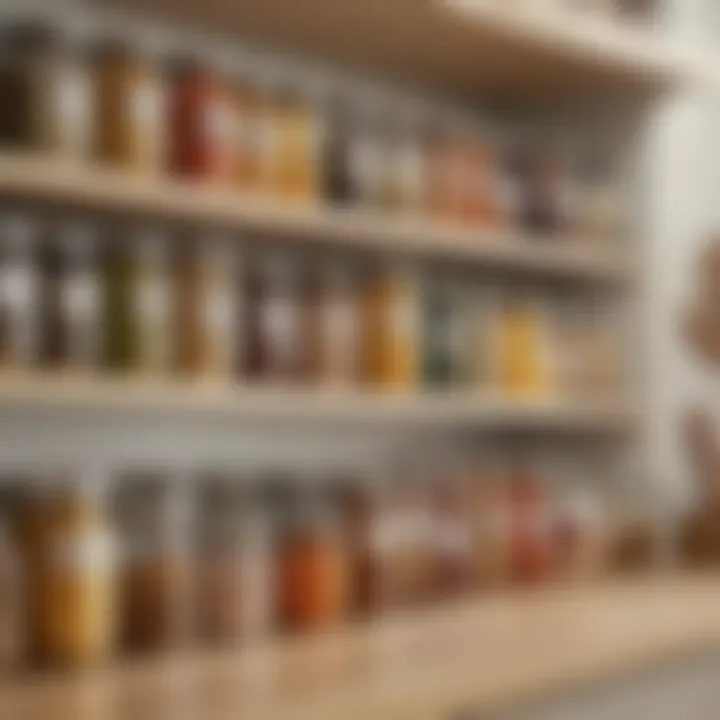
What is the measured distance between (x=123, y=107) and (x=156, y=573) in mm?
504

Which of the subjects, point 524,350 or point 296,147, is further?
point 524,350

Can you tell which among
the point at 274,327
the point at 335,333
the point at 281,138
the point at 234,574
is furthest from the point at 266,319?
the point at 234,574

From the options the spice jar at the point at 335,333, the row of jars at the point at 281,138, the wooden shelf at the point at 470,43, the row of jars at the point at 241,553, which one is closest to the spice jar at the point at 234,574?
the row of jars at the point at 241,553

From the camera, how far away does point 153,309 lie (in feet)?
5.29

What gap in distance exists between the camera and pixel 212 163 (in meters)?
1.68

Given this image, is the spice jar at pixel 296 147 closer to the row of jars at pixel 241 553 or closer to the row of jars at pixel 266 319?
the row of jars at pixel 266 319

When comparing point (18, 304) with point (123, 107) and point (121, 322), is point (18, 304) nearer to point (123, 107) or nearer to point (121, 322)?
point (121, 322)

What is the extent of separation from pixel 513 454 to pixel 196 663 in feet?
2.99

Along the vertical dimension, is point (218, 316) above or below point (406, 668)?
above

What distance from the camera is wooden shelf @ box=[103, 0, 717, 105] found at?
1.82 metres

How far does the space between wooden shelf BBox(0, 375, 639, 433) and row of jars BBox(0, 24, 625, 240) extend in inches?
9.5

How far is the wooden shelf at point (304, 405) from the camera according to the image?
1515 millimetres

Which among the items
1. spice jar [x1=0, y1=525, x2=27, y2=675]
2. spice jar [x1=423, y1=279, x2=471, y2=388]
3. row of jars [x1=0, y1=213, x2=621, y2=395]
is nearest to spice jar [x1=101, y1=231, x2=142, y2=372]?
row of jars [x1=0, y1=213, x2=621, y2=395]

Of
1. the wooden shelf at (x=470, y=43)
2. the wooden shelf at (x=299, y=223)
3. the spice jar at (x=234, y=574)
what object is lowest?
the spice jar at (x=234, y=574)
